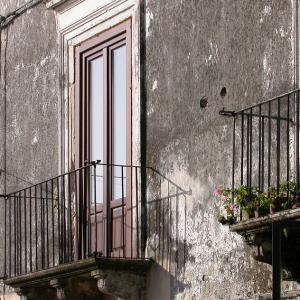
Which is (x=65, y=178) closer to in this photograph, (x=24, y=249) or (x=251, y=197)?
(x=24, y=249)

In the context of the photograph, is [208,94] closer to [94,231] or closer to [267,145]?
[267,145]

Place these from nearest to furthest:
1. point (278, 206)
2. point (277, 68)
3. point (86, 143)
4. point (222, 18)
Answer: point (278, 206), point (277, 68), point (222, 18), point (86, 143)

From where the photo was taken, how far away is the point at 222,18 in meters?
11.3

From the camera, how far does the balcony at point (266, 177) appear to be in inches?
374

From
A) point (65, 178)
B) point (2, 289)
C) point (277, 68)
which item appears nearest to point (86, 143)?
point (65, 178)

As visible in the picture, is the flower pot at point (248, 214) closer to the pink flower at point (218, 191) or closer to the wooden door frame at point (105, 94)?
the pink flower at point (218, 191)

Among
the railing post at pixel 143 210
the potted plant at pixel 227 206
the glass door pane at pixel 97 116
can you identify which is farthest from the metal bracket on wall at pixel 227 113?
the glass door pane at pixel 97 116

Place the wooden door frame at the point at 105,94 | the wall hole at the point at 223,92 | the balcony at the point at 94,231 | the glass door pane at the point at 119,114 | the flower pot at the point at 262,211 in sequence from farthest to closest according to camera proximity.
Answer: the glass door pane at the point at 119,114 < the wooden door frame at the point at 105,94 < the balcony at the point at 94,231 < the wall hole at the point at 223,92 < the flower pot at the point at 262,211

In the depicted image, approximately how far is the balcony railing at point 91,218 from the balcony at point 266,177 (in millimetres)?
1177

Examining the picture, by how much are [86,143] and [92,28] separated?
1190mm

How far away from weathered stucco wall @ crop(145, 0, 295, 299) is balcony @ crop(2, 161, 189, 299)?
297mm

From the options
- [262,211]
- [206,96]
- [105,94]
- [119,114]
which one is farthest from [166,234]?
[262,211]

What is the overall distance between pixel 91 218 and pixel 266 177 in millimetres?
2874

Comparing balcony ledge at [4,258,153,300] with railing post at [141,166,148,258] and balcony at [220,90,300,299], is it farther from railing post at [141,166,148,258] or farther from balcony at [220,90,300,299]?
balcony at [220,90,300,299]
